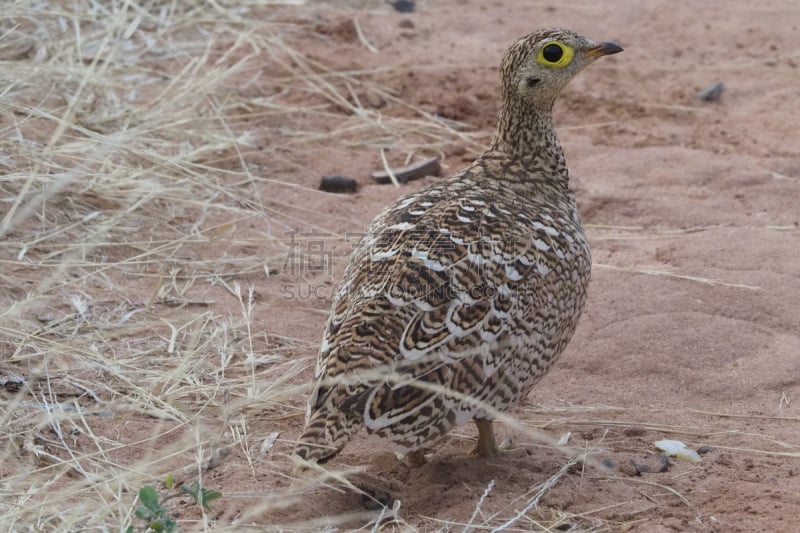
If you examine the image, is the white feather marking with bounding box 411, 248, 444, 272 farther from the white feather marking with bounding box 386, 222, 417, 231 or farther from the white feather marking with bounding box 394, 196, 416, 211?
the white feather marking with bounding box 394, 196, 416, 211

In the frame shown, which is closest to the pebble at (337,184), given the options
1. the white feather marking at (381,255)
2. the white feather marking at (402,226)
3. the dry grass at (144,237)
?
the dry grass at (144,237)

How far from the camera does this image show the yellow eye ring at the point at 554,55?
14.7 feet

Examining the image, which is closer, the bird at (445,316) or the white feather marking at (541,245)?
the bird at (445,316)

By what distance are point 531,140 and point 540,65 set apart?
1.06 ft

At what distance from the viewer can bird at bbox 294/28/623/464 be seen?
3.48 metres

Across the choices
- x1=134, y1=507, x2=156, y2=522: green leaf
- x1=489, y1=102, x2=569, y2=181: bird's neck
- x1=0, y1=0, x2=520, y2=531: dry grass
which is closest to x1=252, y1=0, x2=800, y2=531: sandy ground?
x1=0, y1=0, x2=520, y2=531: dry grass

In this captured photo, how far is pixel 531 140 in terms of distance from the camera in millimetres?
4523

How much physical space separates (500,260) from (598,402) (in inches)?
43.0

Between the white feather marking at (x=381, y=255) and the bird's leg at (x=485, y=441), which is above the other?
the white feather marking at (x=381, y=255)

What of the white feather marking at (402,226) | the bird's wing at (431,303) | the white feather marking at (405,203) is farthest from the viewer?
the white feather marking at (405,203)

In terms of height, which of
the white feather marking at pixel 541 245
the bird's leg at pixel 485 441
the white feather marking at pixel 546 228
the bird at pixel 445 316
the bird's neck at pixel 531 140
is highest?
the bird's neck at pixel 531 140

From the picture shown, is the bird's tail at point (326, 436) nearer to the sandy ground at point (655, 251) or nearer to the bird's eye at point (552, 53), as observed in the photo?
the sandy ground at point (655, 251)

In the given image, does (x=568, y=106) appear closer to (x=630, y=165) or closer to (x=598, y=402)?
(x=630, y=165)

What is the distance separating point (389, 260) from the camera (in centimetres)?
379
